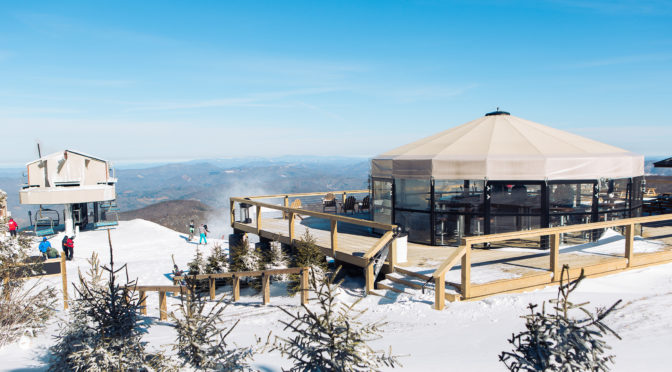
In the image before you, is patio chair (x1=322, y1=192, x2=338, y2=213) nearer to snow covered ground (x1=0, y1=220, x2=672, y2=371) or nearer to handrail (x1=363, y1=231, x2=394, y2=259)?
snow covered ground (x1=0, y1=220, x2=672, y2=371)

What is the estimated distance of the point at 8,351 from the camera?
6.40 m

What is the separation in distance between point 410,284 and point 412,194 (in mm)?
4196

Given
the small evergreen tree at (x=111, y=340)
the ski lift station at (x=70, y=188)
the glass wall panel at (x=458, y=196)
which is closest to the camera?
the small evergreen tree at (x=111, y=340)

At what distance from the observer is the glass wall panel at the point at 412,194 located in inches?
455

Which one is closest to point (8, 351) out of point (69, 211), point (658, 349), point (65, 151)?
point (658, 349)

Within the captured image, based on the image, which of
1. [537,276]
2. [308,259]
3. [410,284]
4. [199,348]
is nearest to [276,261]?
[308,259]

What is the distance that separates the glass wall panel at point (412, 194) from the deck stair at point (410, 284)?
3088 mm

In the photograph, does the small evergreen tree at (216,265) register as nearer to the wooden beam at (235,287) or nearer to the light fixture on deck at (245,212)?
the light fixture on deck at (245,212)

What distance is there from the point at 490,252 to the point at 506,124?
4.97 meters

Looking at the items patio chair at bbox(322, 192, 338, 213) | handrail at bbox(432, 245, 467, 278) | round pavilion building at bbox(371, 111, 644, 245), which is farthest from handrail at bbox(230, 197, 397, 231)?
patio chair at bbox(322, 192, 338, 213)

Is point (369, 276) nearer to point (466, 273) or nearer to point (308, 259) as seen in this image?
point (308, 259)

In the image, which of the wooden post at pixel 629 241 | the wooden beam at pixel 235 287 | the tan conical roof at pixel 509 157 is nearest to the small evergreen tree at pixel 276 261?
A: the wooden beam at pixel 235 287

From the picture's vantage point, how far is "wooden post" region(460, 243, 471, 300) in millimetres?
7086

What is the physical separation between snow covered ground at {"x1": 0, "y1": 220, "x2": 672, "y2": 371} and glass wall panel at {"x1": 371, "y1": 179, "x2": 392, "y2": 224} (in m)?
3.11
